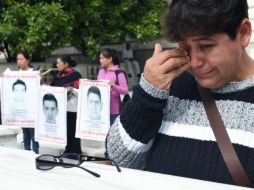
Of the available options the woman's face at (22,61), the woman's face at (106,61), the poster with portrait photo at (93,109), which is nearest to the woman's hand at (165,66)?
the poster with portrait photo at (93,109)

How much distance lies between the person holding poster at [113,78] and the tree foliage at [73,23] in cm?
637

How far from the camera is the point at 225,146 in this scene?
1483mm

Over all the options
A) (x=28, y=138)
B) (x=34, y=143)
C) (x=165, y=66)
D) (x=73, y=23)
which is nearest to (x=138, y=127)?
(x=165, y=66)

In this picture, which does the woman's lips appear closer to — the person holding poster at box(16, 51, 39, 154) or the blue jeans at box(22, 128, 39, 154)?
the person holding poster at box(16, 51, 39, 154)

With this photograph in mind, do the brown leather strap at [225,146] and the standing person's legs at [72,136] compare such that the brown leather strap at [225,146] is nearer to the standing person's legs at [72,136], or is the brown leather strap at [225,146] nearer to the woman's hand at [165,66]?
the woman's hand at [165,66]

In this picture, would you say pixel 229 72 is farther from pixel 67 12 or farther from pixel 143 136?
pixel 67 12

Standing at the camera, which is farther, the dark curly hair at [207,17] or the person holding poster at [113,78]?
the person holding poster at [113,78]

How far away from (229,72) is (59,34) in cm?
1390

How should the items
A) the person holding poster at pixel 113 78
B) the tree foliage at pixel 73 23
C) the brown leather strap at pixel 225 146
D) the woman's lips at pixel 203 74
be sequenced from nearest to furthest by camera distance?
the brown leather strap at pixel 225 146 → the woman's lips at pixel 203 74 → the person holding poster at pixel 113 78 → the tree foliage at pixel 73 23

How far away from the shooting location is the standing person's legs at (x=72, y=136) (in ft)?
24.1

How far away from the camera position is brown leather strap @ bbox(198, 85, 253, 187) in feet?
4.70

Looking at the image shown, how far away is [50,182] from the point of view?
1176mm

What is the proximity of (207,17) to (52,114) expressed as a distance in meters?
5.92

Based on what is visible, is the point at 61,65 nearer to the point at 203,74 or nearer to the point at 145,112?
the point at 145,112
